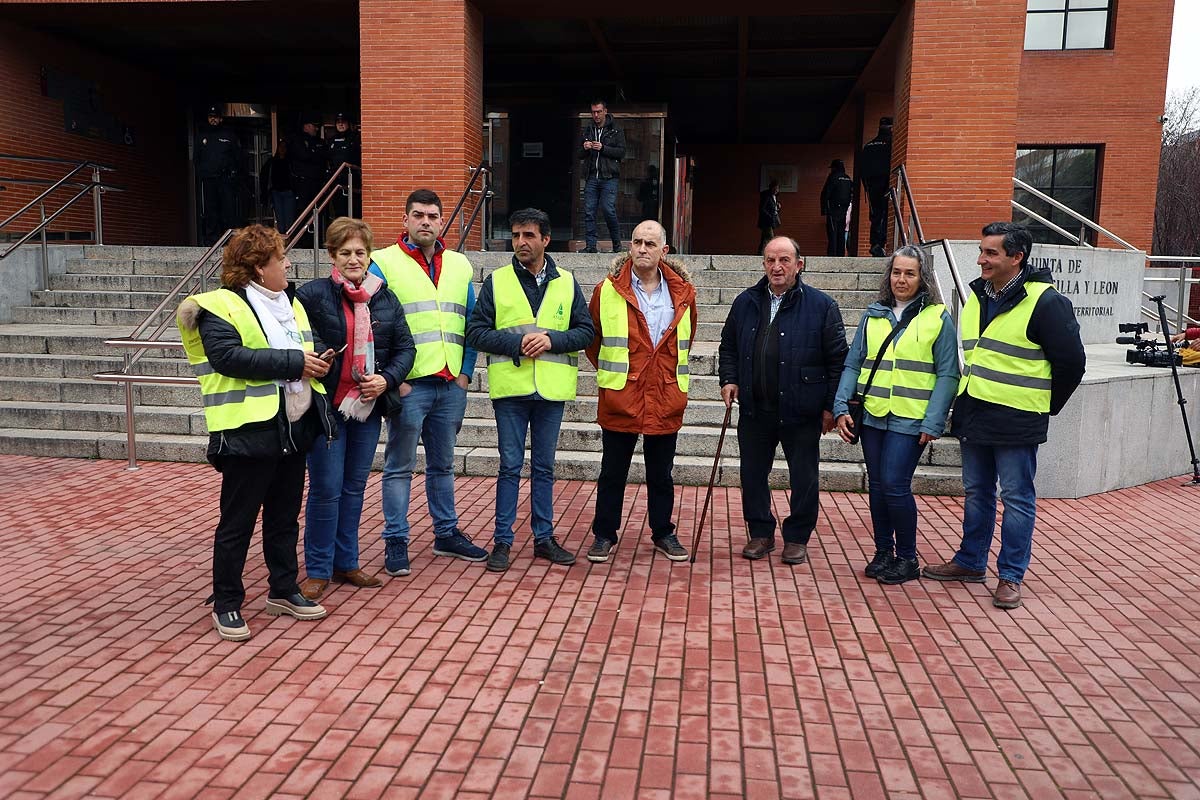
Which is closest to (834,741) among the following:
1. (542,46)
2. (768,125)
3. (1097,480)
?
(1097,480)

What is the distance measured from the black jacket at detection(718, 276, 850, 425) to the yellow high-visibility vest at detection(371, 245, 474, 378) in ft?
5.56

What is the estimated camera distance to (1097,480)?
7266mm

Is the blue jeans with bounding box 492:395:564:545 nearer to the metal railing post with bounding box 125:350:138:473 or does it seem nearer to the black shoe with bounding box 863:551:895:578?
the black shoe with bounding box 863:551:895:578

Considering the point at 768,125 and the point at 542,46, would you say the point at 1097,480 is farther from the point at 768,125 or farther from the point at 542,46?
the point at 768,125

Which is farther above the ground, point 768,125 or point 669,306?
point 768,125

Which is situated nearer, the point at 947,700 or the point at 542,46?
the point at 947,700

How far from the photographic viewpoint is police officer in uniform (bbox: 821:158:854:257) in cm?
1459

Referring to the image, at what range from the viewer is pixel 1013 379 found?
477 cm

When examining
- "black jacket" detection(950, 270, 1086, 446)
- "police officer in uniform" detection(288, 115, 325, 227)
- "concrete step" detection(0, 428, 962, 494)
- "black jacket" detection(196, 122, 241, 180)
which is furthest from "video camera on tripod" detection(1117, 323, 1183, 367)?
"black jacket" detection(196, 122, 241, 180)

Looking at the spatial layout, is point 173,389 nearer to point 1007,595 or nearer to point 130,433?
point 130,433

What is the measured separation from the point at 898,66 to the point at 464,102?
5.65m

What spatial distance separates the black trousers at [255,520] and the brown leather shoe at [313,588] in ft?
0.65

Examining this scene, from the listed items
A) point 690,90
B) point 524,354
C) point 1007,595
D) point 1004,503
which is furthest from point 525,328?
point 690,90

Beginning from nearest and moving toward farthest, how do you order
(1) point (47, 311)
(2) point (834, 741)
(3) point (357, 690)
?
(2) point (834, 741) < (3) point (357, 690) < (1) point (47, 311)
